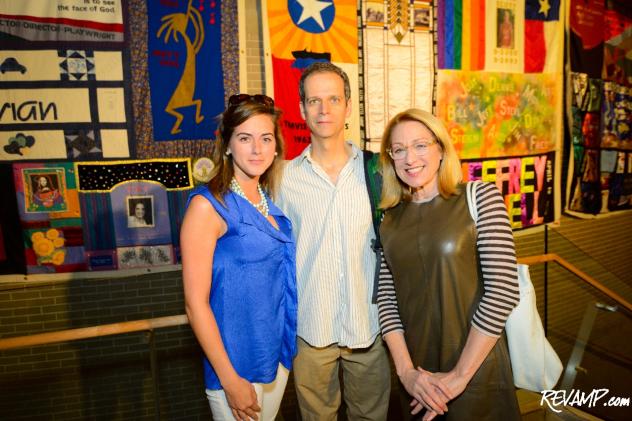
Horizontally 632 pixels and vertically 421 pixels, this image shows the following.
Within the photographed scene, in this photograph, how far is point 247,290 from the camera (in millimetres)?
1509

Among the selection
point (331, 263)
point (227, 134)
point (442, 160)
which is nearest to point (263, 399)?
point (331, 263)

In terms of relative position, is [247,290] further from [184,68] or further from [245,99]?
[184,68]

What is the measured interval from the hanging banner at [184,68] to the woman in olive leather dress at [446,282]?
2.09m

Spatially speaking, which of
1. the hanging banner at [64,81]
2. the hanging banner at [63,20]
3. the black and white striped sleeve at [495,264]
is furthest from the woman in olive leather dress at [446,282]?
the hanging banner at [63,20]

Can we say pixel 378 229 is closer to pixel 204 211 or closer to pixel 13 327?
pixel 204 211

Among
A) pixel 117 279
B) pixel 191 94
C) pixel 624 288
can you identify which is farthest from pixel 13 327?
pixel 624 288

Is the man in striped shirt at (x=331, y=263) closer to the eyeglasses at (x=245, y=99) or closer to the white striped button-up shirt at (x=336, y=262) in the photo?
the white striped button-up shirt at (x=336, y=262)

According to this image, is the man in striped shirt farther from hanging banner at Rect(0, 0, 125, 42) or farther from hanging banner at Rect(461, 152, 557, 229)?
hanging banner at Rect(461, 152, 557, 229)

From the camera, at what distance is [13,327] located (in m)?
3.13

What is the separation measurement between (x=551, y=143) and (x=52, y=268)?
5.23 metres

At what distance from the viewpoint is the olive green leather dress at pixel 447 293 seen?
1.46m

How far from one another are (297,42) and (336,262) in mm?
2329

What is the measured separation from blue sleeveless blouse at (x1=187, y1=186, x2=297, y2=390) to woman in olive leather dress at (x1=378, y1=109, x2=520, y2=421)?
1.57ft

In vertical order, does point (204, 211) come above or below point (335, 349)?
above
